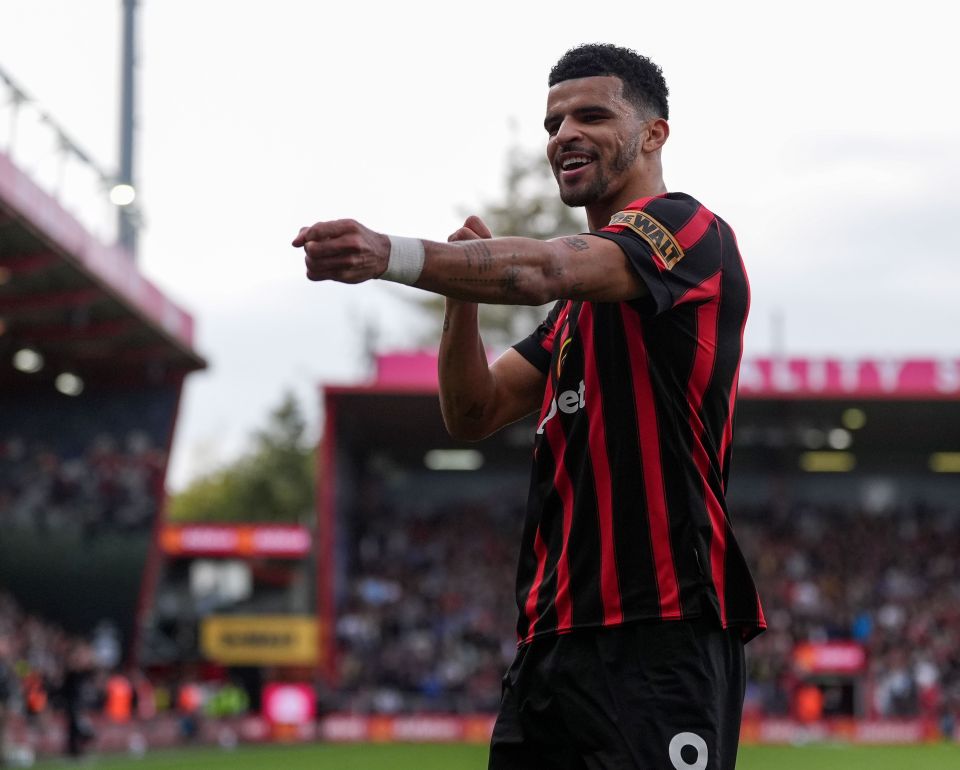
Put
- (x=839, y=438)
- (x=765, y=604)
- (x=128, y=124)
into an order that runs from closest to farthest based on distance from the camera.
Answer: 1. (x=128, y=124)
2. (x=765, y=604)
3. (x=839, y=438)

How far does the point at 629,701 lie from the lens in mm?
3223

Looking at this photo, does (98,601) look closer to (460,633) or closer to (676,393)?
(460,633)

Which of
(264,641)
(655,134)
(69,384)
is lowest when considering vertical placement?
(264,641)

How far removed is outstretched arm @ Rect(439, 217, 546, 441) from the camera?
12.2 feet

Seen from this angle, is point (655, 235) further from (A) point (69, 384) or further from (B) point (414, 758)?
(A) point (69, 384)

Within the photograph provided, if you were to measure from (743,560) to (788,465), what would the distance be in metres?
33.1

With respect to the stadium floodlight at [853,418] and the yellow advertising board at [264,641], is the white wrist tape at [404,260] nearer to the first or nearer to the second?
the yellow advertising board at [264,641]

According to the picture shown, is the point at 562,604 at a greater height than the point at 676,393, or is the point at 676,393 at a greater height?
the point at 676,393

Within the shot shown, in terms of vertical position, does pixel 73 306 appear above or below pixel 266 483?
below

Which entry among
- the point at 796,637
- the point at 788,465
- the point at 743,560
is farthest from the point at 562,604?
the point at 788,465

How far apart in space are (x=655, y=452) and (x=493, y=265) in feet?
1.93

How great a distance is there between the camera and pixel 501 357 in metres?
3.94

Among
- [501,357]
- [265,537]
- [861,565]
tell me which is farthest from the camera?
[265,537]

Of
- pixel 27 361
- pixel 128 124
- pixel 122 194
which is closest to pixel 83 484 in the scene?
pixel 27 361
